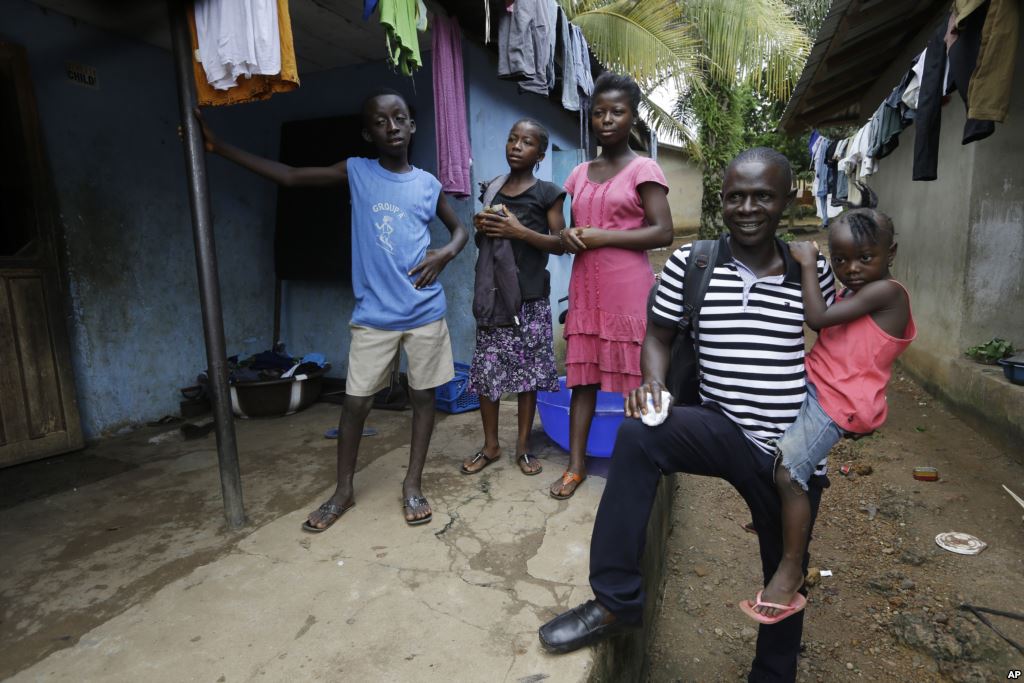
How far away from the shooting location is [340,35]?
13.1 feet

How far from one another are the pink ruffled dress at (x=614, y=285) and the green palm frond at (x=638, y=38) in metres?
5.42

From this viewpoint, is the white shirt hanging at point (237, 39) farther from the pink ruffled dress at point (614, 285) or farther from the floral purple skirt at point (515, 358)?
the floral purple skirt at point (515, 358)

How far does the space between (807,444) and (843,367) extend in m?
0.25

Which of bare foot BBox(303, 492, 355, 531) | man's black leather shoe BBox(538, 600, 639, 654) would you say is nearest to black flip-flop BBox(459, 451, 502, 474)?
bare foot BBox(303, 492, 355, 531)

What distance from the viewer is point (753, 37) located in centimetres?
806

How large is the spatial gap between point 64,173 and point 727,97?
10.9 metres

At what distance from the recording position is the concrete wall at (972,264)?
4.42m

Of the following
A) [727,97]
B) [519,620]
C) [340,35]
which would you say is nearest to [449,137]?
[340,35]

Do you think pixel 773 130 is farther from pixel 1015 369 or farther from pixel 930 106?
pixel 1015 369

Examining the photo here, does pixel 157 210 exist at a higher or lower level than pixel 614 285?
higher

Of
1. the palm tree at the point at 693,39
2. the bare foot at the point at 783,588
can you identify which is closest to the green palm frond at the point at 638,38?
the palm tree at the point at 693,39

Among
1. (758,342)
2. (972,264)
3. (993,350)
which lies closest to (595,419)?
(758,342)

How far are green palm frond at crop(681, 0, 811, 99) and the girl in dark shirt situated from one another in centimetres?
681

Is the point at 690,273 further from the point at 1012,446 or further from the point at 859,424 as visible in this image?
the point at 1012,446
